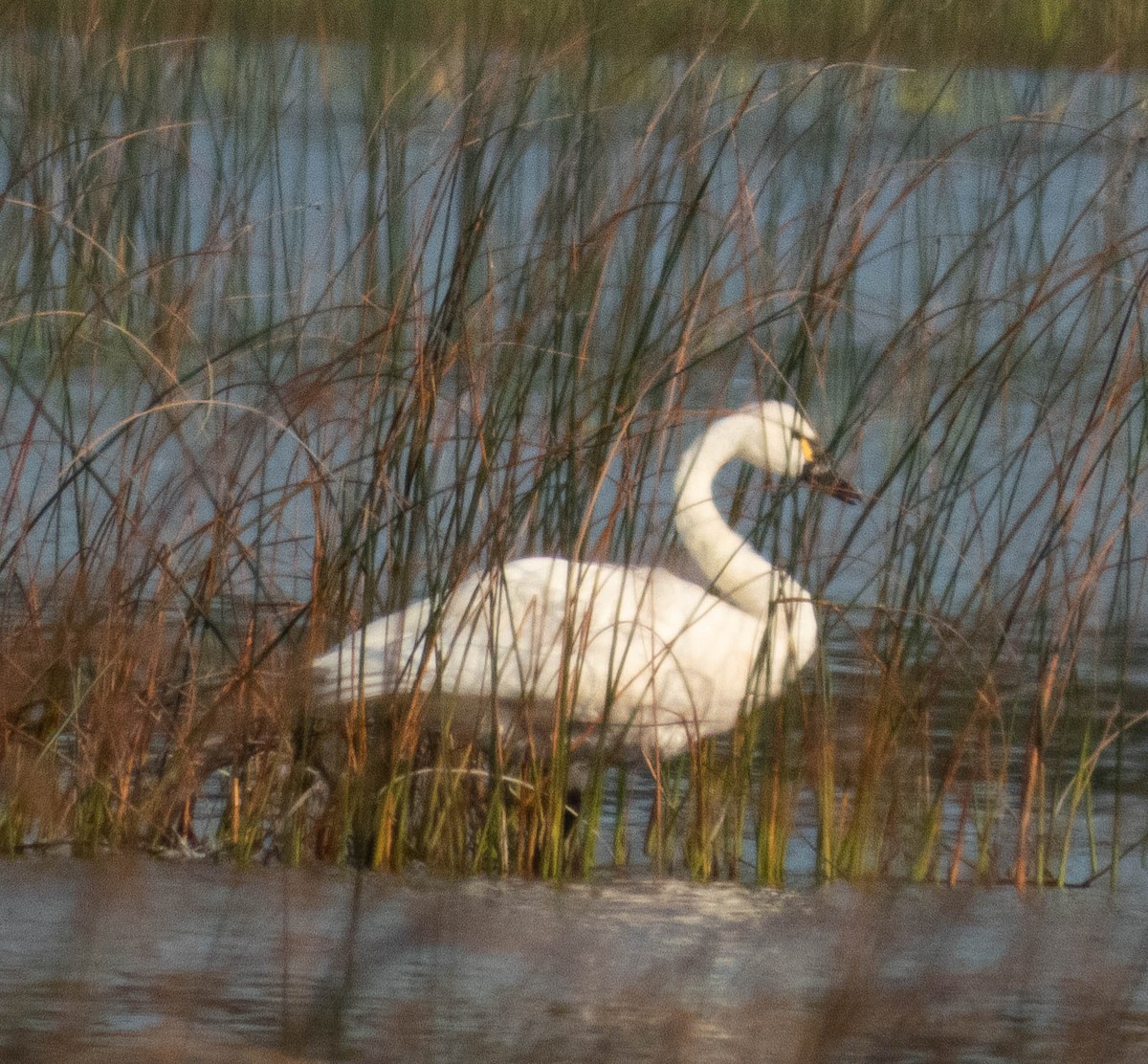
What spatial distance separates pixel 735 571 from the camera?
14.4 ft

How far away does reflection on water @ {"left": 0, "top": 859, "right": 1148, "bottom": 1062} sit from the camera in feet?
8.73

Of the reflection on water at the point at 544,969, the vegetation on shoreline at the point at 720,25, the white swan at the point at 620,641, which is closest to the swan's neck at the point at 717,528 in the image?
the white swan at the point at 620,641

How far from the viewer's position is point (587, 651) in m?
3.86

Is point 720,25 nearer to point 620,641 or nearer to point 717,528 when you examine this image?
point 717,528

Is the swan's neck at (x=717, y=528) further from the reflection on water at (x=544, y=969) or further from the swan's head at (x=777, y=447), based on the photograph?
the reflection on water at (x=544, y=969)

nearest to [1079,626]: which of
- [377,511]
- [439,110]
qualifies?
[377,511]

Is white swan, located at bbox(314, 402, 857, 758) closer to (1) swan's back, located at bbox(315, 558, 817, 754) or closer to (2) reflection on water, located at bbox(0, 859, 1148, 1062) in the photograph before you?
(1) swan's back, located at bbox(315, 558, 817, 754)

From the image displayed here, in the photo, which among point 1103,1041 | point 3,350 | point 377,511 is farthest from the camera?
point 3,350

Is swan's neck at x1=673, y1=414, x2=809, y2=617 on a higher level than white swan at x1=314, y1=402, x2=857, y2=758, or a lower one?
higher

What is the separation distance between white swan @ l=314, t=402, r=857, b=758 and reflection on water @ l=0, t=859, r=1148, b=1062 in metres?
0.31

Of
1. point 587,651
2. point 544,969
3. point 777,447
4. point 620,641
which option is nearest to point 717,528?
point 777,447

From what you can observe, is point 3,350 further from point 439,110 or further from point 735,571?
point 735,571

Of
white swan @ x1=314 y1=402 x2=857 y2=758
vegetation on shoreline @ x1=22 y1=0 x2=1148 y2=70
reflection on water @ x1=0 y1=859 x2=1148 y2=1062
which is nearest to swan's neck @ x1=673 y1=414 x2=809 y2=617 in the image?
white swan @ x1=314 y1=402 x2=857 y2=758

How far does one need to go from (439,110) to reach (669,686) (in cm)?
447
